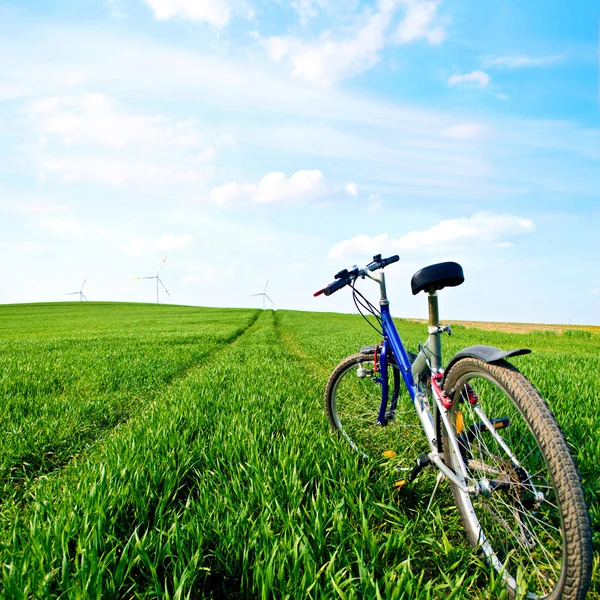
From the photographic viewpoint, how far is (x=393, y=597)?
1.97 m

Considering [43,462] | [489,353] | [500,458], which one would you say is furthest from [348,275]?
[43,462]

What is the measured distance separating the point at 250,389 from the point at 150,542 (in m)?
4.14

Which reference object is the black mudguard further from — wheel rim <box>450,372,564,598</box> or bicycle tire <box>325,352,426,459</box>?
bicycle tire <box>325,352,426,459</box>

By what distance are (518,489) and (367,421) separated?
256cm

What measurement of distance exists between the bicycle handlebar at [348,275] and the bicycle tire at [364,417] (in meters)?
0.86

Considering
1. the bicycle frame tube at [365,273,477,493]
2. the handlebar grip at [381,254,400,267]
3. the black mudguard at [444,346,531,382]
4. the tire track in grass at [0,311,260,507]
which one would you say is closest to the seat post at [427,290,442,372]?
the bicycle frame tube at [365,273,477,493]

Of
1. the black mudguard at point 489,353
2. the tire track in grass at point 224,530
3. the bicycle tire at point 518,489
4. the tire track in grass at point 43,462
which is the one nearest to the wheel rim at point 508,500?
the bicycle tire at point 518,489

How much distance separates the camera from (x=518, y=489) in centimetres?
257

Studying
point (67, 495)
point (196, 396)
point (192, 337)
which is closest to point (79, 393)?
point (196, 396)

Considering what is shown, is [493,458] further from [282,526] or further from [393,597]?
[282,526]

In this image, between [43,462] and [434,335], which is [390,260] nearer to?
[434,335]

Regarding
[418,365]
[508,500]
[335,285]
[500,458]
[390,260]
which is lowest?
[508,500]

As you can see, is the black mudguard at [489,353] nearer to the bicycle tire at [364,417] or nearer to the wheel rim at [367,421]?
the bicycle tire at [364,417]

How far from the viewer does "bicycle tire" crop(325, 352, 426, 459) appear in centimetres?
454
